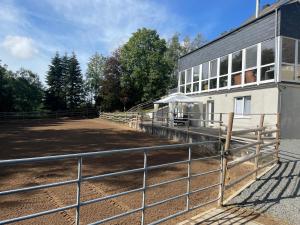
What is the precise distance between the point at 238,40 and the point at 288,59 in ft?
12.9

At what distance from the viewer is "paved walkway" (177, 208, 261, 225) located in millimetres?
4811

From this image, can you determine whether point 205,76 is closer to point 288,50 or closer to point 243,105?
point 243,105

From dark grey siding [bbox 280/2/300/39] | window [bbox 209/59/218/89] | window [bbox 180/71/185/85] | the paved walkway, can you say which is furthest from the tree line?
the paved walkway

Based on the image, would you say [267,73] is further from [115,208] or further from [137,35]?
[137,35]

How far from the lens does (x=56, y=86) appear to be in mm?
51094

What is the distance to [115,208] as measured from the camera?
5762 mm

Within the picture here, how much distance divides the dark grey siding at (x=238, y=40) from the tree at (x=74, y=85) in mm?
30305

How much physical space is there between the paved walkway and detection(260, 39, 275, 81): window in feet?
37.3

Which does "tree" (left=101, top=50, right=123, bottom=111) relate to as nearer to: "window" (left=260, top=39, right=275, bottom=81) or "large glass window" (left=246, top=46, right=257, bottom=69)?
"large glass window" (left=246, top=46, right=257, bottom=69)

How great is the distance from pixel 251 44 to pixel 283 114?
456 cm

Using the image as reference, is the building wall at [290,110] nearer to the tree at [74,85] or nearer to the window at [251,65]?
the window at [251,65]

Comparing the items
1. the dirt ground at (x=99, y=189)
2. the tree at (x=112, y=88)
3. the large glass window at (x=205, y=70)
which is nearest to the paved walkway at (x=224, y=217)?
the dirt ground at (x=99, y=189)

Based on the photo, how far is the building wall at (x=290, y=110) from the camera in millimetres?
14773

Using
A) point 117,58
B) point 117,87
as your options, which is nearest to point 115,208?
point 117,87
